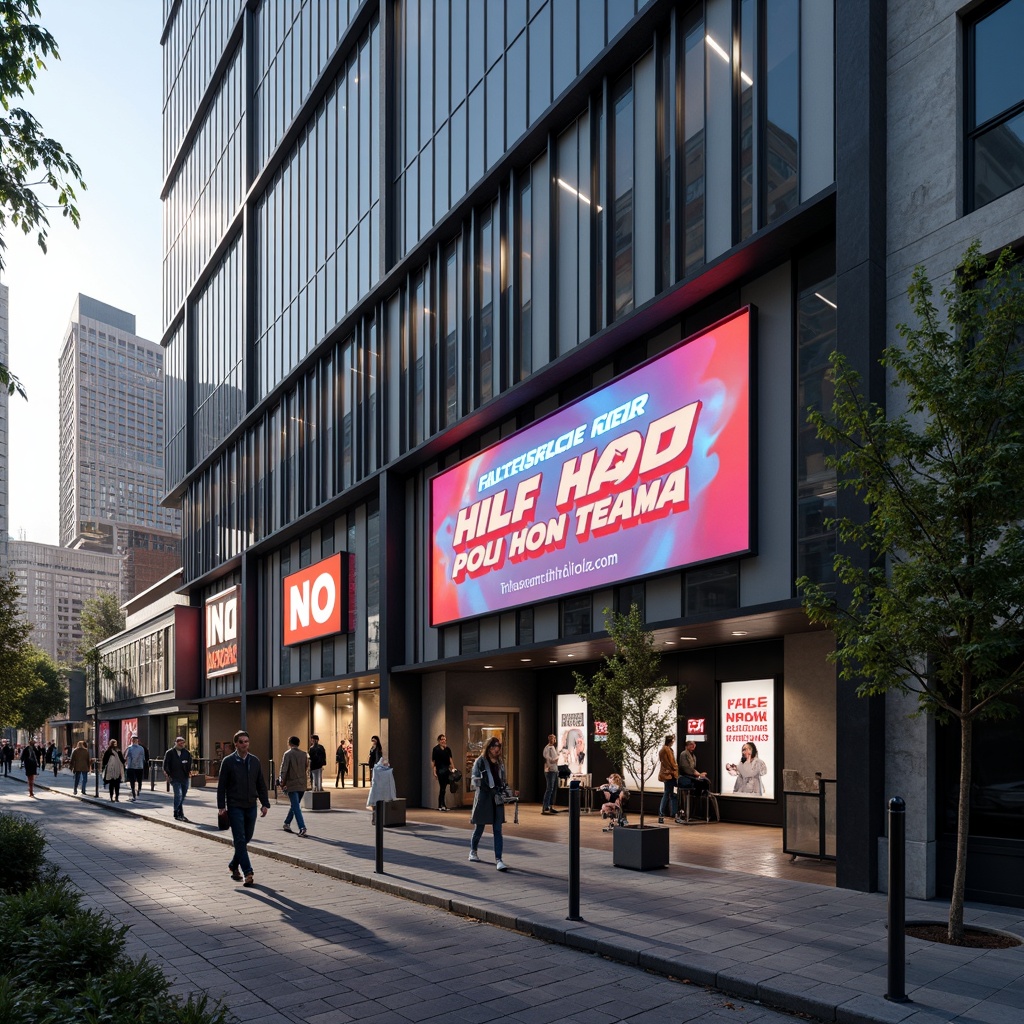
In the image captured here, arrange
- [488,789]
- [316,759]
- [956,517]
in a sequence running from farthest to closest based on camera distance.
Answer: [316,759] → [488,789] → [956,517]

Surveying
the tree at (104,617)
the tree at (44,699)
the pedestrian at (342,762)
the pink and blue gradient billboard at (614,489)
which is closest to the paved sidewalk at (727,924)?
the pink and blue gradient billboard at (614,489)

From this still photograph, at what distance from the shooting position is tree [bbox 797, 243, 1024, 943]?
821 cm

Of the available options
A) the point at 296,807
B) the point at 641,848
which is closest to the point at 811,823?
the point at 641,848

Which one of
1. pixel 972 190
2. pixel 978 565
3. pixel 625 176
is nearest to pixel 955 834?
pixel 978 565

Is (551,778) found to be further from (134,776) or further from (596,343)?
(134,776)

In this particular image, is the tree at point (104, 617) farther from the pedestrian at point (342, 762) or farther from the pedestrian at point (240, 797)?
the pedestrian at point (240, 797)

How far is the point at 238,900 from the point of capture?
11422 mm

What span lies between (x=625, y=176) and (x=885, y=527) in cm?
996

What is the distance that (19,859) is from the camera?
10.3m

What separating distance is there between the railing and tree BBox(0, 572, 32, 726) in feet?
92.8

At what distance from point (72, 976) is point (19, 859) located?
232 inches

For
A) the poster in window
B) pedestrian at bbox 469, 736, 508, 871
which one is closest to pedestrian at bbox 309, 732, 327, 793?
the poster in window

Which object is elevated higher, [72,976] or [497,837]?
[72,976]

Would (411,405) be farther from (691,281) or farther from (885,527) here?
(885,527)
